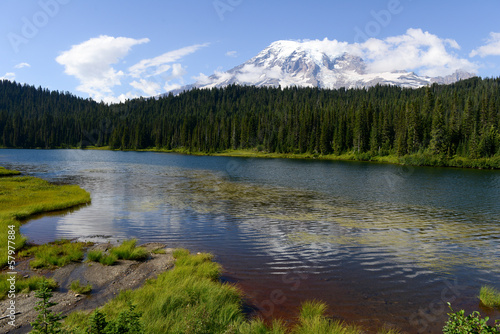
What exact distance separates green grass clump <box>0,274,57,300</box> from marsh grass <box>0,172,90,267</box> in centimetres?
614

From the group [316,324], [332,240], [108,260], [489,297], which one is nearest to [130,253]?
[108,260]

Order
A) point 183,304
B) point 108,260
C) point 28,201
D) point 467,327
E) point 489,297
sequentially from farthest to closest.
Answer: point 28,201 < point 108,260 < point 489,297 < point 183,304 < point 467,327


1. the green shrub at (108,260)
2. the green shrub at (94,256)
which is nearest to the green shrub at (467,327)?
the green shrub at (108,260)

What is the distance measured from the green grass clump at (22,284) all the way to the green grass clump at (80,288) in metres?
0.75

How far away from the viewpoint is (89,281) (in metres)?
13.9

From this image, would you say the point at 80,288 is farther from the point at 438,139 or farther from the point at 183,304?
the point at 438,139

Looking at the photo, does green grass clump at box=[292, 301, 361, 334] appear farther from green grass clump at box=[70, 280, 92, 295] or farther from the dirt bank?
green grass clump at box=[70, 280, 92, 295]

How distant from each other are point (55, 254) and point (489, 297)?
22.5 meters

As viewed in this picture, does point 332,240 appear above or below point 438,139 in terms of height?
below

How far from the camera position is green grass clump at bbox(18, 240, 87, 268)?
1553cm

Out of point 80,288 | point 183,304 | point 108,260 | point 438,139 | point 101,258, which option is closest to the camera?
point 183,304

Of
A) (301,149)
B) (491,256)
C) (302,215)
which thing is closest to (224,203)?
(302,215)

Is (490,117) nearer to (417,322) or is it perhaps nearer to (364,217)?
(364,217)

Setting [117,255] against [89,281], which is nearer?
[89,281]
